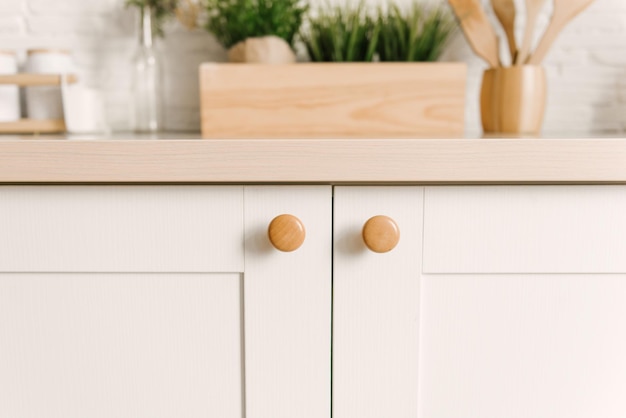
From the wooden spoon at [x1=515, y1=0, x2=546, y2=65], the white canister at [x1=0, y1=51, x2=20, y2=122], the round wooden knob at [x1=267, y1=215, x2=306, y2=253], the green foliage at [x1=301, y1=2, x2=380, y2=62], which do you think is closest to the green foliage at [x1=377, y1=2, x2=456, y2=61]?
the green foliage at [x1=301, y1=2, x2=380, y2=62]

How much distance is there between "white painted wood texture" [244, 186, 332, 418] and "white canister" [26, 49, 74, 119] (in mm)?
609

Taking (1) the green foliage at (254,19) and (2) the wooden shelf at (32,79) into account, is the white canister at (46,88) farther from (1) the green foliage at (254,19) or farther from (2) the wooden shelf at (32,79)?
(1) the green foliage at (254,19)

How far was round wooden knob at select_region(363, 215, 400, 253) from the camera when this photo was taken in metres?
0.56

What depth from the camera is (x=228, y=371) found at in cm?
59

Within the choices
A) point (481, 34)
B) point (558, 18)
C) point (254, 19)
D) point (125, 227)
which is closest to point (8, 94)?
point (254, 19)

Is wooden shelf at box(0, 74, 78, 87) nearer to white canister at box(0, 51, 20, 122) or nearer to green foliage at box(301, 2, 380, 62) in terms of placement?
white canister at box(0, 51, 20, 122)

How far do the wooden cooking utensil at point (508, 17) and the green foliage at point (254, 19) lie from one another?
1.14 ft

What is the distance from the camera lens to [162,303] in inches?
23.1

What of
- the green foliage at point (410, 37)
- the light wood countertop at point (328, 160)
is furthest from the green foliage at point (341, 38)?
the light wood countertop at point (328, 160)

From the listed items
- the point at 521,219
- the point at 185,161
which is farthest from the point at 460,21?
the point at 185,161

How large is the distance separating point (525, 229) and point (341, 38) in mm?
515

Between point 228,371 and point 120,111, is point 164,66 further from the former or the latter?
point 228,371

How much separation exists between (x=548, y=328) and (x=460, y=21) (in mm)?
579

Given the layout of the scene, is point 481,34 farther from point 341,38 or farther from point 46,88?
point 46,88
